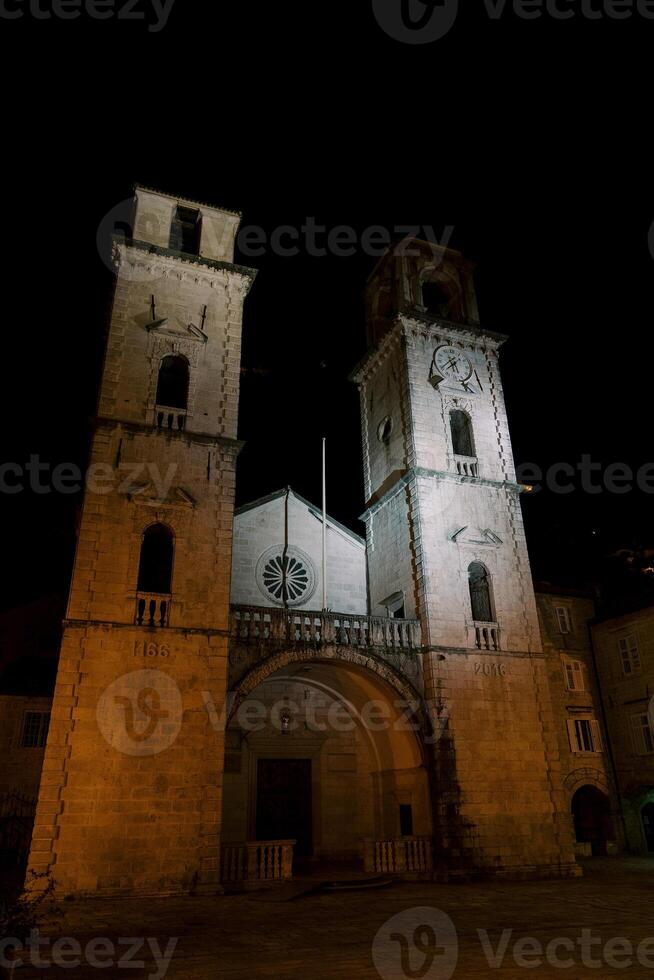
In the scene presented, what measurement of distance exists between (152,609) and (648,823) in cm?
2014

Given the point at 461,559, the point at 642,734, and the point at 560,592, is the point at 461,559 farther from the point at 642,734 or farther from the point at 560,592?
the point at 642,734

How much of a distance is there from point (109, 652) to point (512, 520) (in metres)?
12.1

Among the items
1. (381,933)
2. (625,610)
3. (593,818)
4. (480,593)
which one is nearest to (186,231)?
(480,593)

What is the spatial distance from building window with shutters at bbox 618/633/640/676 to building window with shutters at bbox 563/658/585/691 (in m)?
1.54

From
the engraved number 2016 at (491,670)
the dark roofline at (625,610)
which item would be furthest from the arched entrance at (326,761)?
the dark roofline at (625,610)

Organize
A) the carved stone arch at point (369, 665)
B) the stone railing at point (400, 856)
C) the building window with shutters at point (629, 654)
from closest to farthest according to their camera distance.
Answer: the stone railing at point (400, 856)
the carved stone arch at point (369, 665)
the building window with shutters at point (629, 654)

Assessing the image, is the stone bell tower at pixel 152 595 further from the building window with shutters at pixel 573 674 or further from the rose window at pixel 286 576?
the building window with shutters at pixel 573 674

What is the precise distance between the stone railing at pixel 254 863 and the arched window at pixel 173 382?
10998 millimetres

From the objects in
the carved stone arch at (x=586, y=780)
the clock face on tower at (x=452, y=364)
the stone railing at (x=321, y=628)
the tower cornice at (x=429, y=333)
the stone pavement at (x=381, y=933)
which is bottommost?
the stone pavement at (x=381, y=933)

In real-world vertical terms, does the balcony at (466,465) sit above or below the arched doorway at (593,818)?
above

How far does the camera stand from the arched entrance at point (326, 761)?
56.2ft

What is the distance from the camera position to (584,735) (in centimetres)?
2372

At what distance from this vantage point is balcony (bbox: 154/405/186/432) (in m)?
17.1

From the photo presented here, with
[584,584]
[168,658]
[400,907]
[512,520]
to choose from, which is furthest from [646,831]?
[168,658]
